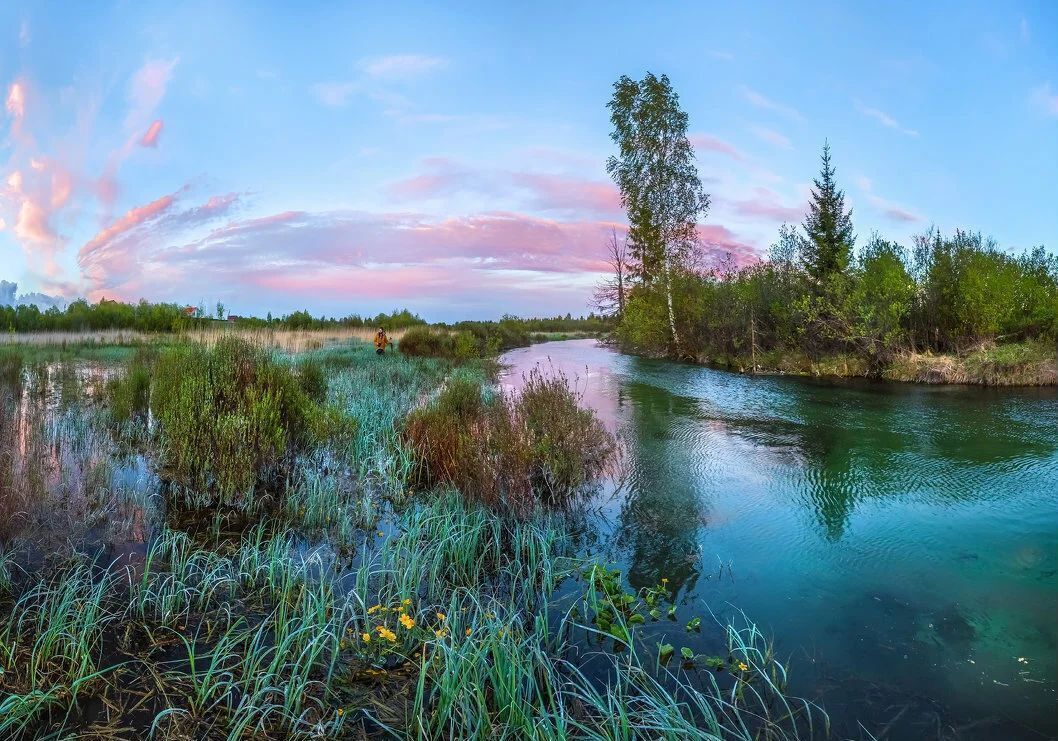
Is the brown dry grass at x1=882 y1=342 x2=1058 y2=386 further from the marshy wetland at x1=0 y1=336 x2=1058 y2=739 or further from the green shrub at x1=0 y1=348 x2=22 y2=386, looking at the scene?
the green shrub at x1=0 y1=348 x2=22 y2=386

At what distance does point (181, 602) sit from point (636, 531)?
3940mm

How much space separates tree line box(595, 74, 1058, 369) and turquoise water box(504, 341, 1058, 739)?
30.0 ft

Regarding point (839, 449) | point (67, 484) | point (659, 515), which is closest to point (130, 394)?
point (67, 484)

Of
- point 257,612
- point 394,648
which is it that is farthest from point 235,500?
point 394,648

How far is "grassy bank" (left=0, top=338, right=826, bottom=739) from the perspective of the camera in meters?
2.76

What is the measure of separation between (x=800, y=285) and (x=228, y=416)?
23.1 meters

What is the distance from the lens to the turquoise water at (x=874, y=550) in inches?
133

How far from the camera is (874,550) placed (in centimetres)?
548

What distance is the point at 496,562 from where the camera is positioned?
477 centimetres

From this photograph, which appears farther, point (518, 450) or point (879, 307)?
point (879, 307)

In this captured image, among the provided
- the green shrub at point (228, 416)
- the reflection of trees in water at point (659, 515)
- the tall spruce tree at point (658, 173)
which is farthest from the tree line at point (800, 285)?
the green shrub at point (228, 416)

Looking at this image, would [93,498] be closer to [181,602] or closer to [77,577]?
[77,577]

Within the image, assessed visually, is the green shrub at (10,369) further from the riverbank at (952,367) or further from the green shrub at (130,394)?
the riverbank at (952,367)

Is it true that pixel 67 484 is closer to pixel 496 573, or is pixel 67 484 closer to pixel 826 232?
pixel 496 573
